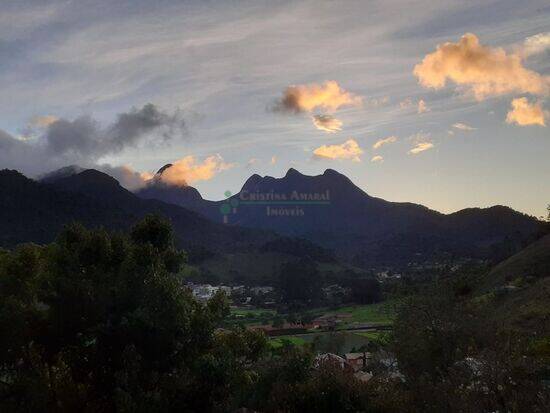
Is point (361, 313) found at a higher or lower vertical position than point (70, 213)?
lower

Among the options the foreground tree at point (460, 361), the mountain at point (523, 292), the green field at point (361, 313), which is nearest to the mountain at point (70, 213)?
the green field at point (361, 313)

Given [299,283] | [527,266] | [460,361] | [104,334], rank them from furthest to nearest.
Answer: [299,283] < [527,266] < [460,361] < [104,334]

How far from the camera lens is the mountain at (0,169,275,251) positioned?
10546cm

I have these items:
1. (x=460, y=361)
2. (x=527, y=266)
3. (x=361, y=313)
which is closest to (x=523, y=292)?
(x=527, y=266)

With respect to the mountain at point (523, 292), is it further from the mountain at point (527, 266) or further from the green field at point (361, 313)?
the green field at point (361, 313)

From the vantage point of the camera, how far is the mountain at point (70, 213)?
105456mm

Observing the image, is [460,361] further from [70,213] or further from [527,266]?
[70,213]

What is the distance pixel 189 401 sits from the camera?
12.8 m

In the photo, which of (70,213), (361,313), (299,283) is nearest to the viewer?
(361,313)

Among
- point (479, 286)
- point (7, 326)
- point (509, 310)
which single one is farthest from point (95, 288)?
point (479, 286)

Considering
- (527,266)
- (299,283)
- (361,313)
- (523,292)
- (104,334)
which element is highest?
(104,334)

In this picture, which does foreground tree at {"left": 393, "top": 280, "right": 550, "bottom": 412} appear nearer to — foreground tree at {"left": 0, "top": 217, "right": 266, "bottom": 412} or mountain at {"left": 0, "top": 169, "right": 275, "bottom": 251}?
foreground tree at {"left": 0, "top": 217, "right": 266, "bottom": 412}

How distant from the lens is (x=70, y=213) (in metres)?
121

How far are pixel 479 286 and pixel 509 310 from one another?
61.0 ft
